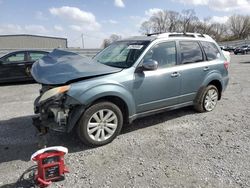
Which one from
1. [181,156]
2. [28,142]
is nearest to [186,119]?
[181,156]

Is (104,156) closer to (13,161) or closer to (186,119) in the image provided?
(13,161)

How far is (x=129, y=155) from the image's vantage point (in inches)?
146

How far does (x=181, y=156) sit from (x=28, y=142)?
8.13 ft

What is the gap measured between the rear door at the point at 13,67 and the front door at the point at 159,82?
22.6 ft

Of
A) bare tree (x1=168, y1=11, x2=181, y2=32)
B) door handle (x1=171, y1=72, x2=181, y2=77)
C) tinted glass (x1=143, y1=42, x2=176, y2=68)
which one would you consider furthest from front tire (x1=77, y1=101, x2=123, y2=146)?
bare tree (x1=168, y1=11, x2=181, y2=32)

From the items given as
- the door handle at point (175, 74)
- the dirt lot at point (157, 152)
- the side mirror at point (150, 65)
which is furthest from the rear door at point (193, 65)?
the side mirror at point (150, 65)

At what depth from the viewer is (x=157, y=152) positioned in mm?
3787

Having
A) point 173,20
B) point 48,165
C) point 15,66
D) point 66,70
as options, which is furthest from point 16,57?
point 173,20

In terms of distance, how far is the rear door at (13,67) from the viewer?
9.60 m

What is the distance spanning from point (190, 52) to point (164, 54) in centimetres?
75

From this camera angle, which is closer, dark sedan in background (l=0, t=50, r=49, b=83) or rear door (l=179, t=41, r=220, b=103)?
rear door (l=179, t=41, r=220, b=103)

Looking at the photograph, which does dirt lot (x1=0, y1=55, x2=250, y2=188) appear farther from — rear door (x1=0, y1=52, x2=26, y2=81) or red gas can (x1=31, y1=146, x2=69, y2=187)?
rear door (x1=0, y1=52, x2=26, y2=81)

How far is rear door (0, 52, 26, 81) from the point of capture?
9.60 meters

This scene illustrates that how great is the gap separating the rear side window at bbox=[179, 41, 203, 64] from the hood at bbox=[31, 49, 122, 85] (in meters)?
1.54
